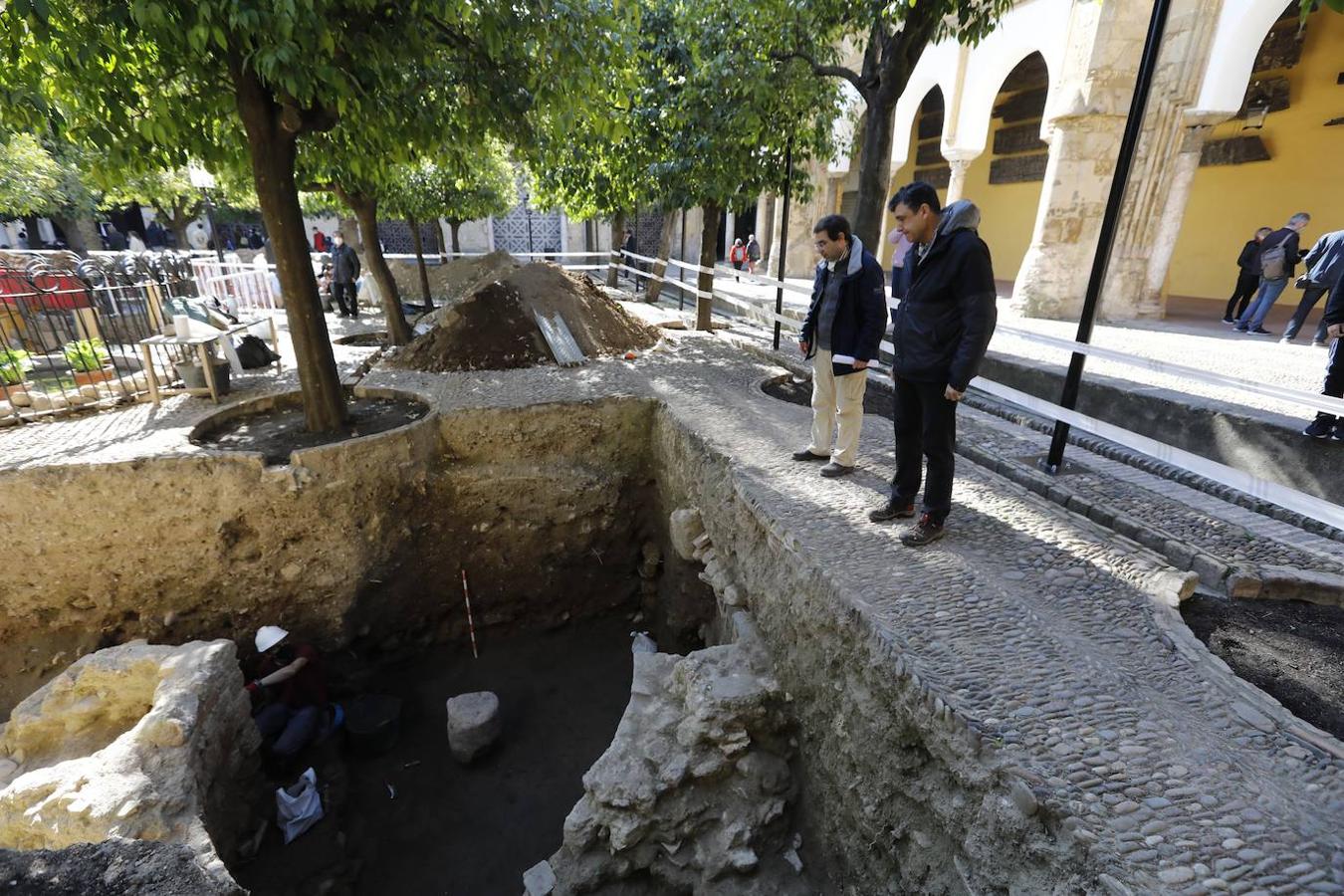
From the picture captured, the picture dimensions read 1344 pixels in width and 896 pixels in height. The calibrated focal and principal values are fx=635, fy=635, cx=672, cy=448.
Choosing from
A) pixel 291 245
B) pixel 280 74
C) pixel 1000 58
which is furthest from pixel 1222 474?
pixel 1000 58

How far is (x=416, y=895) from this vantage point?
4.43 meters

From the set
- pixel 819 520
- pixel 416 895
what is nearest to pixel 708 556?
pixel 819 520

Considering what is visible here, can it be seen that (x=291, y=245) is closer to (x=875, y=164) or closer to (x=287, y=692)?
(x=287, y=692)

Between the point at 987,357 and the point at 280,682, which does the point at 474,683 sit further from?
the point at 987,357

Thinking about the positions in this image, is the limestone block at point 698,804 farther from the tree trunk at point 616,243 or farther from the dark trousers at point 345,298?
the tree trunk at point 616,243

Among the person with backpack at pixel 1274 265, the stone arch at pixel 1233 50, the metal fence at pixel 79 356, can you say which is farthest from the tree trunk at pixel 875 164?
the metal fence at pixel 79 356

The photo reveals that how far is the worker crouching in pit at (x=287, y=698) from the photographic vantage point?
16.4 ft

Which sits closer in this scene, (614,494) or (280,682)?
(280,682)

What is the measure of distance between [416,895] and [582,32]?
21.1ft

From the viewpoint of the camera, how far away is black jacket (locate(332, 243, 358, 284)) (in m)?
12.3

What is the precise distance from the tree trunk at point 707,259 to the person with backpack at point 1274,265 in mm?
7584

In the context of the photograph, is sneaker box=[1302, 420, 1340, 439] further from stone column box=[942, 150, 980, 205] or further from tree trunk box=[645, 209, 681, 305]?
tree trunk box=[645, 209, 681, 305]

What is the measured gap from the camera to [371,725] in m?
5.38

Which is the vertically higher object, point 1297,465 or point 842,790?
point 1297,465
